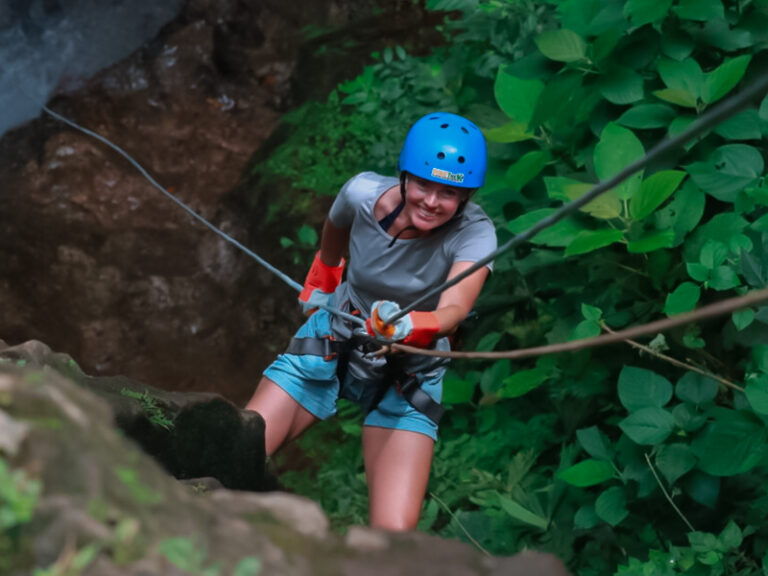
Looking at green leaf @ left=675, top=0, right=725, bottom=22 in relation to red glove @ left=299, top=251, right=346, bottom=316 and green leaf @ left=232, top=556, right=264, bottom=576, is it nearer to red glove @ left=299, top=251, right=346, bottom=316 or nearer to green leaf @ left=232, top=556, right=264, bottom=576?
red glove @ left=299, top=251, right=346, bottom=316

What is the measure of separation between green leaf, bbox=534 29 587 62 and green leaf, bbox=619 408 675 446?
4.10 ft

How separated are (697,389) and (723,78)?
3.44ft

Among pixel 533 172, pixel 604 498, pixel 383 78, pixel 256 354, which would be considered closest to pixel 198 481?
pixel 604 498

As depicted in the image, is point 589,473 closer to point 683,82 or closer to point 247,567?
point 683,82

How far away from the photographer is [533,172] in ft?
10.8

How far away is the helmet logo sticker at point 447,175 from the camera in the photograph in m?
2.76

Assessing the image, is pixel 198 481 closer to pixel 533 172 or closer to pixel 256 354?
pixel 533 172

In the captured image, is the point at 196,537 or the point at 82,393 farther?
the point at 82,393

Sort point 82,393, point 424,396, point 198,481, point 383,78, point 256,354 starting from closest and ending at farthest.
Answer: point 82,393, point 198,481, point 424,396, point 256,354, point 383,78

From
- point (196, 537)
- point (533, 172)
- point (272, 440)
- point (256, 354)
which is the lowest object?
point (256, 354)

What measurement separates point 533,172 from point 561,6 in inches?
24.3

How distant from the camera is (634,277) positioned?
3211 millimetres

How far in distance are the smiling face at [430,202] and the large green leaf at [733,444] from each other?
3.59 feet

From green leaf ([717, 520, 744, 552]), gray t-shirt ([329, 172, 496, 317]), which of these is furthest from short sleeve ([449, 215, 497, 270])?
green leaf ([717, 520, 744, 552])
